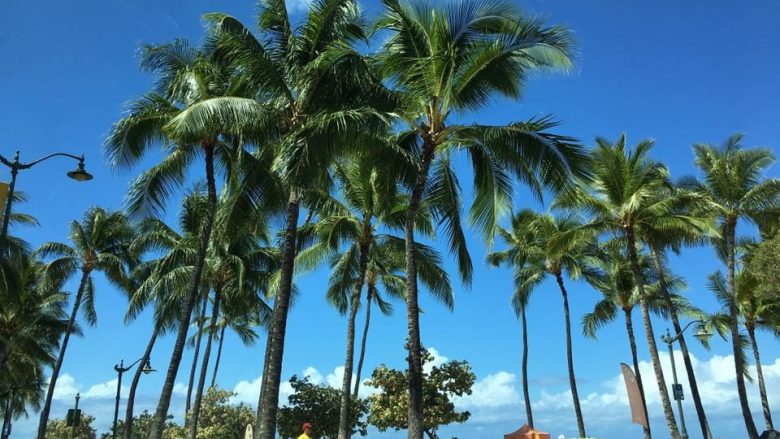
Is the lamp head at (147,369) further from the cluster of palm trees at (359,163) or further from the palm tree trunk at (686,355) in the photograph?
the palm tree trunk at (686,355)

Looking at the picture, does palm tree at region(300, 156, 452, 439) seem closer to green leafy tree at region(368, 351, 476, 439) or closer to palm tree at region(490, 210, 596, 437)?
green leafy tree at region(368, 351, 476, 439)

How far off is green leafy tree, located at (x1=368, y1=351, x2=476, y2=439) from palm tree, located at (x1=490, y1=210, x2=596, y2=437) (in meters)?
9.55

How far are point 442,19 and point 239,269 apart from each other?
53.0 feet

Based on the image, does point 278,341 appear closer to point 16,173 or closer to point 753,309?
point 16,173

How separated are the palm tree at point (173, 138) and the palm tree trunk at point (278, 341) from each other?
2.65 meters

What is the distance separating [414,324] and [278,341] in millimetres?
3050

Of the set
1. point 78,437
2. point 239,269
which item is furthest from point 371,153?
point 78,437

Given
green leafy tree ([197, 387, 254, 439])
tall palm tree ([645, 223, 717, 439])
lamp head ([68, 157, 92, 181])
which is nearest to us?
lamp head ([68, 157, 92, 181])

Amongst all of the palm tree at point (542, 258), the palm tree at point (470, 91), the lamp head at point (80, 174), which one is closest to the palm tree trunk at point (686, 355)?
the palm tree at point (542, 258)

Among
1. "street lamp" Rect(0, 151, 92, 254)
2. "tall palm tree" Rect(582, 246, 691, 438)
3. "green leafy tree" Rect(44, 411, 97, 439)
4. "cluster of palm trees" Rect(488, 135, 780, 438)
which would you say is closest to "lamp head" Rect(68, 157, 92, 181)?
"street lamp" Rect(0, 151, 92, 254)

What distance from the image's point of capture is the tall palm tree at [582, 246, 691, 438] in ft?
111

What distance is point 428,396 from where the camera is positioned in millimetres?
25750

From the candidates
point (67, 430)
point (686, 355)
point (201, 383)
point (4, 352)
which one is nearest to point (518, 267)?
point (686, 355)

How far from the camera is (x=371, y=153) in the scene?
14.8 metres
